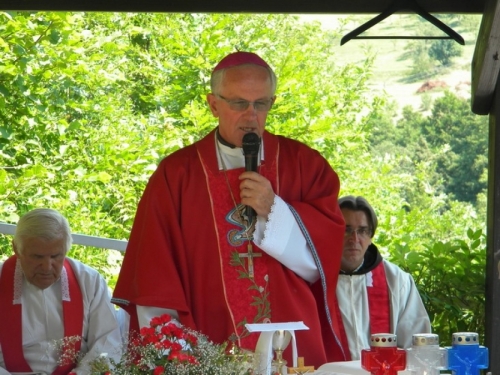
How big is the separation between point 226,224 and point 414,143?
41.0 ft

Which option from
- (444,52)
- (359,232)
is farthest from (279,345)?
(444,52)

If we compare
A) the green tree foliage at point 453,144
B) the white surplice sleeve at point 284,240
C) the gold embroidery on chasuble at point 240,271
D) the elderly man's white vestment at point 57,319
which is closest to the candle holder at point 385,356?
the white surplice sleeve at point 284,240

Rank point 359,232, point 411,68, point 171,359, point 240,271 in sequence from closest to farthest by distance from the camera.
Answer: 1. point 171,359
2. point 240,271
3. point 359,232
4. point 411,68

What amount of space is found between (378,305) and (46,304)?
1481 mm

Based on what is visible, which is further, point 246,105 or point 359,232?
point 359,232

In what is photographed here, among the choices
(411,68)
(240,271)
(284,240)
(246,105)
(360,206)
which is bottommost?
(240,271)

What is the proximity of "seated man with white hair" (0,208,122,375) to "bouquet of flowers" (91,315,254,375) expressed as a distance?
1809 mm

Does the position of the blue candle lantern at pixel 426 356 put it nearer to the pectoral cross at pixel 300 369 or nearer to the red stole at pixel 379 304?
the pectoral cross at pixel 300 369

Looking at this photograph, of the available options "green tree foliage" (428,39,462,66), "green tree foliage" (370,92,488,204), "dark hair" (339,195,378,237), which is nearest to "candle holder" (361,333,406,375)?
"dark hair" (339,195,378,237)

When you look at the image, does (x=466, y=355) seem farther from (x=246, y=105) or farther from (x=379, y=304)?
(x=379, y=304)

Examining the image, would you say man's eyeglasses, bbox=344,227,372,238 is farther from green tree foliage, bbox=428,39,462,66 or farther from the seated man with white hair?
green tree foliage, bbox=428,39,462,66

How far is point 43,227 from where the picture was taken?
458 centimetres

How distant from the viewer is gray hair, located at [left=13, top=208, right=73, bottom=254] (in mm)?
4574

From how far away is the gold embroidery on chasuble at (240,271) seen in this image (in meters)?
3.66
